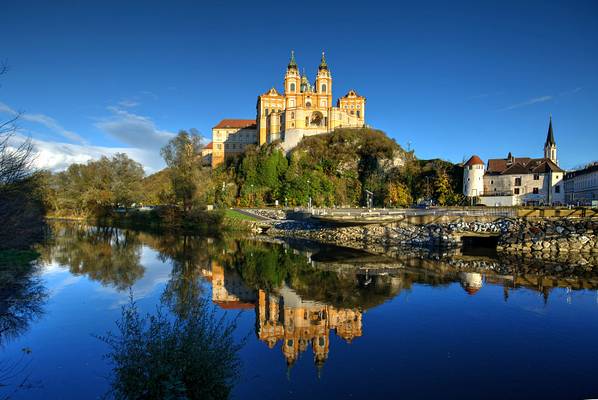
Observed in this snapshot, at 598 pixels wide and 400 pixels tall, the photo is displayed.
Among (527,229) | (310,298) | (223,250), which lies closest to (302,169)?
(223,250)

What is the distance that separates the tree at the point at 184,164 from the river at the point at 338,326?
29092 mm

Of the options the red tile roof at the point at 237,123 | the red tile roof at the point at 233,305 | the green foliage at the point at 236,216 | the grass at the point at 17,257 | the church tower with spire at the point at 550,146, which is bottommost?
the red tile roof at the point at 233,305

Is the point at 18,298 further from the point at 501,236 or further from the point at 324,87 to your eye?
the point at 324,87

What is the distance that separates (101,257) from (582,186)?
208 feet

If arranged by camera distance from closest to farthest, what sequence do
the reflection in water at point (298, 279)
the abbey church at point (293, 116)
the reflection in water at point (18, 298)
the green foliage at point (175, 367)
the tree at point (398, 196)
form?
1. the green foliage at point (175, 367)
2. the reflection in water at point (18, 298)
3. the reflection in water at point (298, 279)
4. the tree at point (398, 196)
5. the abbey church at point (293, 116)

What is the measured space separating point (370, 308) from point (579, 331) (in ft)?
25.6

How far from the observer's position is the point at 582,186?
52.1 m

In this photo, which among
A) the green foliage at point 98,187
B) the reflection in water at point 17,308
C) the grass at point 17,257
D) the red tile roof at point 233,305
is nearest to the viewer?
the reflection in water at point 17,308

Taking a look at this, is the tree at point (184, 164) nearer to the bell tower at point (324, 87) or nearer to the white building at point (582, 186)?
the bell tower at point (324, 87)

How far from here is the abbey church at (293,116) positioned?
249ft

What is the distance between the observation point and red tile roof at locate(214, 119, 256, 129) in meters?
91.9

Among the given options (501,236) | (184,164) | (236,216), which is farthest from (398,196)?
(184,164)

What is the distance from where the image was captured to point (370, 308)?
15734 millimetres

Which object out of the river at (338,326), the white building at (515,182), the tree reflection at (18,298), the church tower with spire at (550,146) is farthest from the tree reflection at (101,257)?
the church tower with spire at (550,146)
